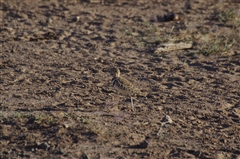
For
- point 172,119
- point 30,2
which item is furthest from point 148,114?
point 30,2

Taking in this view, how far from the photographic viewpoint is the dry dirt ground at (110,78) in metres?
5.41

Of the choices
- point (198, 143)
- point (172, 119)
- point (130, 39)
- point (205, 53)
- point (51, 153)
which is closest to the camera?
point (51, 153)

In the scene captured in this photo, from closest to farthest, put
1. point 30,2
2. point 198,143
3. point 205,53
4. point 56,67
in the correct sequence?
1. point 198,143
2. point 56,67
3. point 205,53
4. point 30,2

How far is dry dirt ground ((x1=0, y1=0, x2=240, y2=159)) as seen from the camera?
17.7ft

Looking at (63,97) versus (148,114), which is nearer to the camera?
(148,114)

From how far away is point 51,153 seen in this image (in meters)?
5.14

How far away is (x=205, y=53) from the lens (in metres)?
8.27

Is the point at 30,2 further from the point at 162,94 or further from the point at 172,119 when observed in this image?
the point at 172,119

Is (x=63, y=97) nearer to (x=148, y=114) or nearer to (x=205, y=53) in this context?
(x=148, y=114)

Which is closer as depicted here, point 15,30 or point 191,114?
point 191,114

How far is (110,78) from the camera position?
727cm

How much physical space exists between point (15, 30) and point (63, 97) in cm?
297

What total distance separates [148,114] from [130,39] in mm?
2878

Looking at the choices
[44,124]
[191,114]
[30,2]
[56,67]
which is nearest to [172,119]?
[191,114]
